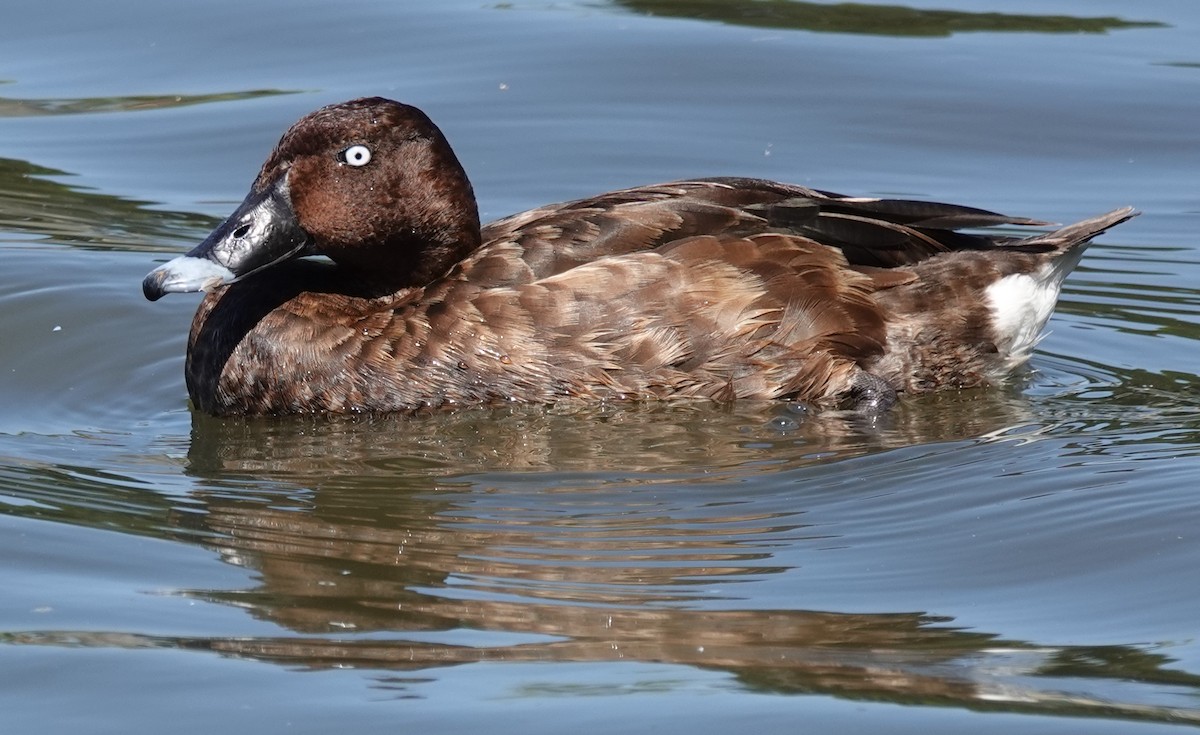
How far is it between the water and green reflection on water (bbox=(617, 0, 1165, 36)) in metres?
0.21

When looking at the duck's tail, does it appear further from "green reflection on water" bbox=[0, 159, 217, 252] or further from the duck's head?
"green reflection on water" bbox=[0, 159, 217, 252]

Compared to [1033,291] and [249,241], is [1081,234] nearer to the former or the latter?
[1033,291]

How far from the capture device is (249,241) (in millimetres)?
6809

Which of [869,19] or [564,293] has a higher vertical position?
[869,19]

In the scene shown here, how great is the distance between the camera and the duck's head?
6805mm

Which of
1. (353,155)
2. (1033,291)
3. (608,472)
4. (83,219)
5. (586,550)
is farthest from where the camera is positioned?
(83,219)

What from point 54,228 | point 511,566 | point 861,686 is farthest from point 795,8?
point 861,686

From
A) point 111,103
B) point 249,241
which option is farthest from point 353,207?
point 111,103

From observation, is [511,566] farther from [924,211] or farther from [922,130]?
[922,130]

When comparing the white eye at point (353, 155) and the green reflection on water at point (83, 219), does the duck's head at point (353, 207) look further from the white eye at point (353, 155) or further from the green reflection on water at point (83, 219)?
the green reflection on water at point (83, 219)

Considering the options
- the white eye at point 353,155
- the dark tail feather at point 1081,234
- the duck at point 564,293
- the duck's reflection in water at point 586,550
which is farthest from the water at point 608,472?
the white eye at point 353,155

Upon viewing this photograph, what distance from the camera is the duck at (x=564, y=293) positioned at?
6.77m

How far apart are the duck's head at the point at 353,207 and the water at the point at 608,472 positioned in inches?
24.4

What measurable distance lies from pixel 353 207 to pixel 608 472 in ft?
5.05
